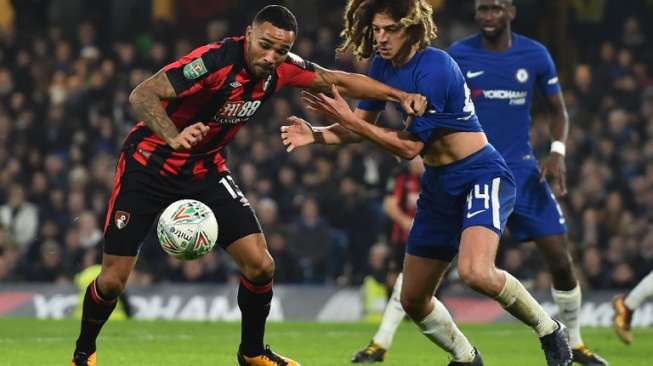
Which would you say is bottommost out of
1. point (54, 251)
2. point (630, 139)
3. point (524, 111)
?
point (54, 251)

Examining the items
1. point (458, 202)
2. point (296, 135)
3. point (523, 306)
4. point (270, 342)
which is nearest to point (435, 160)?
point (458, 202)

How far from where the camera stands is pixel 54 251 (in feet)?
61.7

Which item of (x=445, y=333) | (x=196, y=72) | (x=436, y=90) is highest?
(x=196, y=72)

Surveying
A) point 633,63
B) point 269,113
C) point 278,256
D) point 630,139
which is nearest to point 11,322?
point 278,256

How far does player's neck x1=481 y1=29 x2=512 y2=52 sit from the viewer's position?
10.7 metres

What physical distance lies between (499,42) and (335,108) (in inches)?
117

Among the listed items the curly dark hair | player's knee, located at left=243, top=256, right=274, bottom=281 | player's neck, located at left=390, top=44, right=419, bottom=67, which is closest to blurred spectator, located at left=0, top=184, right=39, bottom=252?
player's knee, located at left=243, top=256, right=274, bottom=281

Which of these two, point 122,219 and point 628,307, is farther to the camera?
point 628,307

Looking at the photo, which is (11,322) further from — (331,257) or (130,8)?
(130,8)

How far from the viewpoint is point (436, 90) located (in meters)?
8.20

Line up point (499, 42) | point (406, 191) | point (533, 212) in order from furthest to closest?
point (406, 191)
point (499, 42)
point (533, 212)

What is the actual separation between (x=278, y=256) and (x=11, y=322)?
12.9 feet

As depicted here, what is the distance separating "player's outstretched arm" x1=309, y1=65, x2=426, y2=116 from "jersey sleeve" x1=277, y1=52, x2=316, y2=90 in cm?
4

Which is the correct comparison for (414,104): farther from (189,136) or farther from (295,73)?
(189,136)
